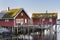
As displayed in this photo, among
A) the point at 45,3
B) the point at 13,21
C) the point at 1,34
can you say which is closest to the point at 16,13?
the point at 13,21

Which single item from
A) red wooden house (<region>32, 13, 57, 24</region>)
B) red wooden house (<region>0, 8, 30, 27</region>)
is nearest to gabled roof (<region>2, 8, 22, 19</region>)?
red wooden house (<region>0, 8, 30, 27</region>)

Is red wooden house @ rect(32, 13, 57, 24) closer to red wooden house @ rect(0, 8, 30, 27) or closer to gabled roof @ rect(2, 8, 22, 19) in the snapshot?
red wooden house @ rect(0, 8, 30, 27)

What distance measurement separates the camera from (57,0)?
14.7 feet

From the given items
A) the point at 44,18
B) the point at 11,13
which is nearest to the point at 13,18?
the point at 11,13

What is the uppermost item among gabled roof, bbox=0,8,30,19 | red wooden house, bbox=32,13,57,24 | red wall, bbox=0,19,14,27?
gabled roof, bbox=0,8,30,19

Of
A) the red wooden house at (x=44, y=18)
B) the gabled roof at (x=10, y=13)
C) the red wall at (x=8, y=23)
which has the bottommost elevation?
the red wall at (x=8, y=23)

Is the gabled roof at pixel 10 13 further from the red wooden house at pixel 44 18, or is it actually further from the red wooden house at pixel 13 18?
the red wooden house at pixel 44 18

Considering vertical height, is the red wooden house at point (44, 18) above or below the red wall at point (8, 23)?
above

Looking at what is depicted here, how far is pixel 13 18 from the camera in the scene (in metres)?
4.97

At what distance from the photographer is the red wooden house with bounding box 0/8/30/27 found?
4.76 m

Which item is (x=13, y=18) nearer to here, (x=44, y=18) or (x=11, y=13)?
(x=11, y=13)

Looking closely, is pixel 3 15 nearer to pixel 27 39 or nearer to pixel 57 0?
pixel 27 39

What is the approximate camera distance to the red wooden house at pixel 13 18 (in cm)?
476

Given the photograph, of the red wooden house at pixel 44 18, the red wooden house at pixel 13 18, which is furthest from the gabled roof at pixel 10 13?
the red wooden house at pixel 44 18
